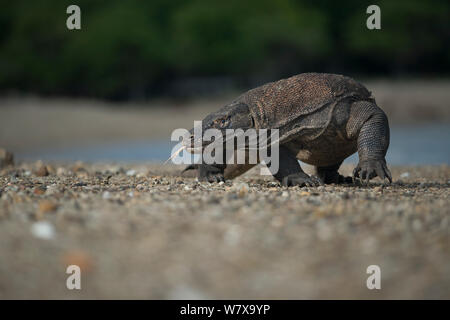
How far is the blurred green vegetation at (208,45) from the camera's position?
25078mm

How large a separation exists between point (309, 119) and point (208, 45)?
72.8 feet

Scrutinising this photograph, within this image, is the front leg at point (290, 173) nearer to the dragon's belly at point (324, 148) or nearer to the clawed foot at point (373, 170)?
the dragon's belly at point (324, 148)

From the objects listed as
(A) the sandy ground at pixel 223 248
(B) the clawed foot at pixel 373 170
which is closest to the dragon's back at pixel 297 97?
(B) the clawed foot at pixel 373 170

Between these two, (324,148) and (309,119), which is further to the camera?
(324,148)

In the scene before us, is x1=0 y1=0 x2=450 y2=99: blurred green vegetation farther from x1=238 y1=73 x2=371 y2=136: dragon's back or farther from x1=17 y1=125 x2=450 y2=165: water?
x1=238 y1=73 x2=371 y2=136: dragon's back

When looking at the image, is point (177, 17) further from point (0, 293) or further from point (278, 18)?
point (0, 293)

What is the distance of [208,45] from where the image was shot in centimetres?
2583

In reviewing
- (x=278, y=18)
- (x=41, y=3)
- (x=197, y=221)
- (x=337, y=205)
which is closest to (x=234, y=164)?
(x=337, y=205)

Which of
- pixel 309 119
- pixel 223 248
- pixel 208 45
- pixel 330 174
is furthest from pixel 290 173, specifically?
pixel 208 45

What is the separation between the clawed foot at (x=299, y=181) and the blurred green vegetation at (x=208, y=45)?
21.1m

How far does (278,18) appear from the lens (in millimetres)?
26078

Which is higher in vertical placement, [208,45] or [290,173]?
[208,45]

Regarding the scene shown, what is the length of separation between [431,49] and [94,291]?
26171 mm

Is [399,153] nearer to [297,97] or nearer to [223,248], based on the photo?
[297,97]
